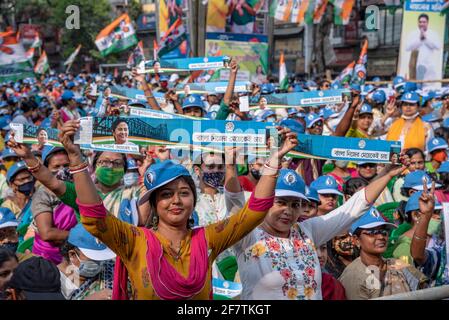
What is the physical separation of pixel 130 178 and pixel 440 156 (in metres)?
3.37

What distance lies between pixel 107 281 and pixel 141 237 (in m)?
0.97

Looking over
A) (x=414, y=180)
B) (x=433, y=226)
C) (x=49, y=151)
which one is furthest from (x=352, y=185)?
(x=49, y=151)

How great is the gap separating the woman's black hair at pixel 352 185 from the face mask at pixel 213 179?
1.23m

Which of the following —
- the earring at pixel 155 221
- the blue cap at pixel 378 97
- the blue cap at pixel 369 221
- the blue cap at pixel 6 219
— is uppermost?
the earring at pixel 155 221

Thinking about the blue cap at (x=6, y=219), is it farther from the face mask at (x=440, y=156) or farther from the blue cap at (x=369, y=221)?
the face mask at (x=440, y=156)

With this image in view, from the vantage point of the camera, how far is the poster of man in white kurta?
15625 millimetres

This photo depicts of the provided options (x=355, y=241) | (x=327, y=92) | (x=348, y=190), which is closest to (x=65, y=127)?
(x=355, y=241)

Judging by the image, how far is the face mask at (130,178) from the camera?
19.0 ft

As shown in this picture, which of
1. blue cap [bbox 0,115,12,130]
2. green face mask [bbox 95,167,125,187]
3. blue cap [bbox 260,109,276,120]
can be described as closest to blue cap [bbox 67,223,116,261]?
green face mask [bbox 95,167,125,187]

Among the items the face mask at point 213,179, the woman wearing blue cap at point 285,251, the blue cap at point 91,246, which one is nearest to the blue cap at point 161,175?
the woman wearing blue cap at point 285,251

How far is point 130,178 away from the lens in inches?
234

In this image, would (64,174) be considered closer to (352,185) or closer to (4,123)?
(352,185)

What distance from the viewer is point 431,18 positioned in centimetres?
1565
